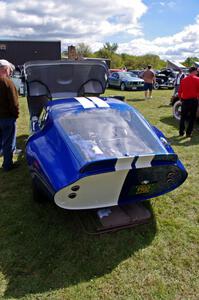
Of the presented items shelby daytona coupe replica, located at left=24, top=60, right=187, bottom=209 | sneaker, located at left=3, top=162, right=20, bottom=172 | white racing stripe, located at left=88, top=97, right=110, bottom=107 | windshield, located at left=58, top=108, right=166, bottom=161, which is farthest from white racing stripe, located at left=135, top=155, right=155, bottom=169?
sneaker, located at left=3, top=162, right=20, bottom=172

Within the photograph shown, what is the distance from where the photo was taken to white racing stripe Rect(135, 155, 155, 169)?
2.99m

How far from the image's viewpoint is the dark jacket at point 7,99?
185 inches

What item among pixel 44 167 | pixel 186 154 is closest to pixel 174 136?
pixel 186 154

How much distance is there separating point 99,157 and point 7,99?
2.61m

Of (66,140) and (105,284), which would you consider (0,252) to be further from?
(66,140)

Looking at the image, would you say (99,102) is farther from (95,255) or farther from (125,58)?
(125,58)

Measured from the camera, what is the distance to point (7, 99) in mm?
4824

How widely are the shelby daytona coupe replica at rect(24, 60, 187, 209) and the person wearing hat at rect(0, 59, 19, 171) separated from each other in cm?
93

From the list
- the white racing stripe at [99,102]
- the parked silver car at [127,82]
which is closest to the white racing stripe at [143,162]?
the white racing stripe at [99,102]

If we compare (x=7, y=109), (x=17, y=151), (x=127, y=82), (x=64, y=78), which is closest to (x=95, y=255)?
(x=7, y=109)

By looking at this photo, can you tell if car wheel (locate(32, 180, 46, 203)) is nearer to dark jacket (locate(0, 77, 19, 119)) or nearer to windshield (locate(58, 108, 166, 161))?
windshield (locate(58, 108, 166, 161))

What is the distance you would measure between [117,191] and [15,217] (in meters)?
1.49

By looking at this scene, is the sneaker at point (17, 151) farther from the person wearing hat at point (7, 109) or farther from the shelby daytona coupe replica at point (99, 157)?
the shelby daytona coupe replica at point (99, 157)

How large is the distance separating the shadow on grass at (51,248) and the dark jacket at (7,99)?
1.61 metres
